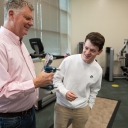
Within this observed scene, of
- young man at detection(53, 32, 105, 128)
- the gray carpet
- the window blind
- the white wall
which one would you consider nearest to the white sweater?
young man at detection(53, 32, 105, 128)

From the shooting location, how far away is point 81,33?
5.11 meters

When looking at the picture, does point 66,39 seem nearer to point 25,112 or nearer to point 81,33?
point 81,33

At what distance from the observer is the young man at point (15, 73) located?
29.0 inches

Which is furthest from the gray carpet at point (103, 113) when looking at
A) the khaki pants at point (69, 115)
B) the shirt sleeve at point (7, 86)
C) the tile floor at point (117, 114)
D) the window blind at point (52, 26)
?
the window blind at point (52, 26)

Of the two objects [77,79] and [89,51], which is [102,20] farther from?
[77,79]

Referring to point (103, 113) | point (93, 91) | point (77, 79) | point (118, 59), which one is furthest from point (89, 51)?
point (118, 59)

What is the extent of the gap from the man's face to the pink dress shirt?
0.04m

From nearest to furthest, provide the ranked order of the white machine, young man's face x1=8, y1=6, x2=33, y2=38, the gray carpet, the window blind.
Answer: young man's face x1=8, y1=6, x2=33, y2=38
the gray carpet
the window blind
the white machine

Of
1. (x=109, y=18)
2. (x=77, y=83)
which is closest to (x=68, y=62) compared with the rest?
(x=77, y=83)

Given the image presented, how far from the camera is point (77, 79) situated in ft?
3.85

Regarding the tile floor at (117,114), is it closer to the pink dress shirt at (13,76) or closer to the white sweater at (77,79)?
the white sweater at (77,79)

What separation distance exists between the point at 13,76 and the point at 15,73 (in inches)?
0.9

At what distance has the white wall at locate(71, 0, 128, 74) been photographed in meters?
4.94

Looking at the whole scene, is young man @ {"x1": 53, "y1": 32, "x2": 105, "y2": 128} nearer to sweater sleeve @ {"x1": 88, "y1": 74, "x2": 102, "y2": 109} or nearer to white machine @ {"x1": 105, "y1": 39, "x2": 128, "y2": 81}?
sweater sleeve @ {"x1": 88, "y1": 74, "x2": 102, "y2": 109}
